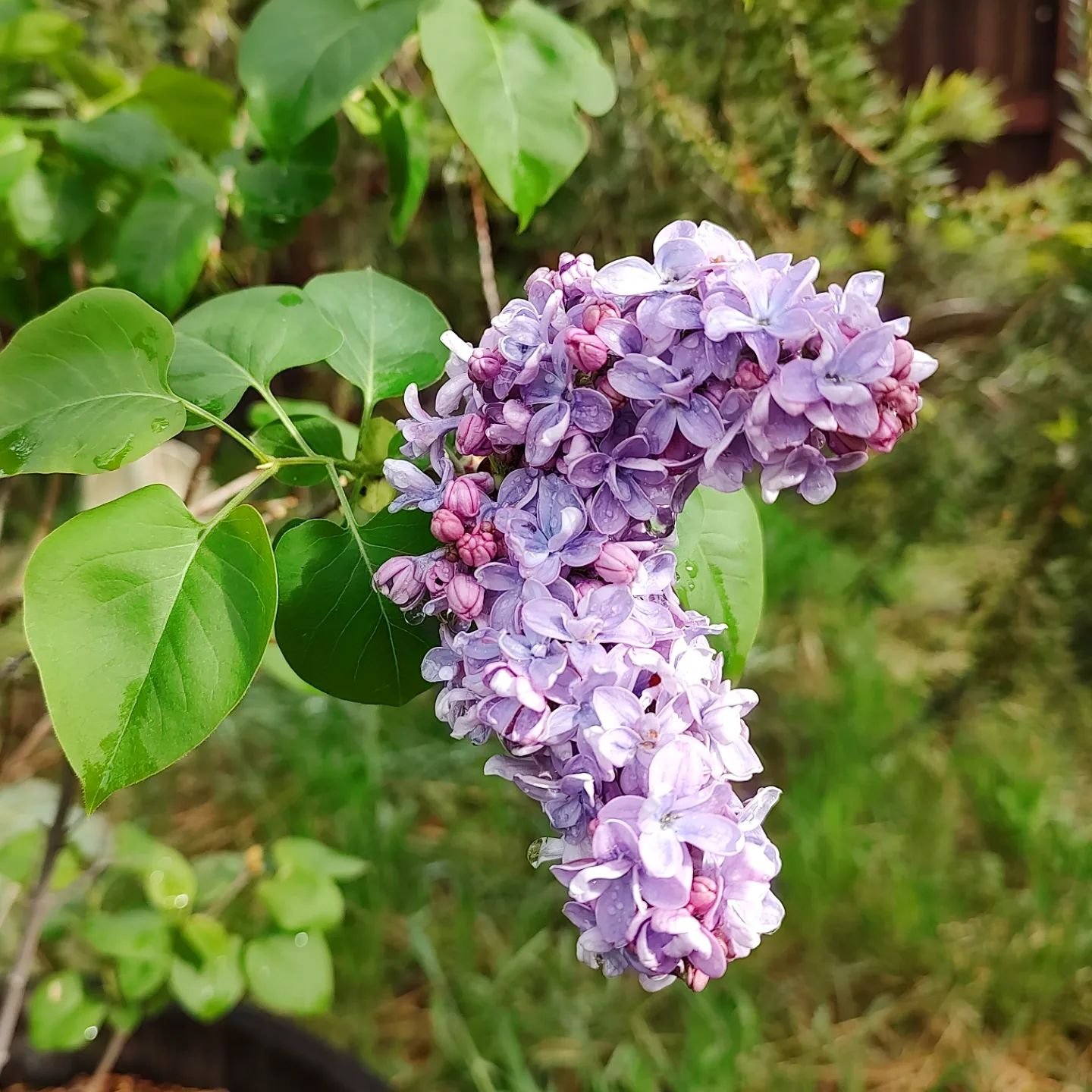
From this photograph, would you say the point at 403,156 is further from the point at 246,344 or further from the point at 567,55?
the point at 246,344

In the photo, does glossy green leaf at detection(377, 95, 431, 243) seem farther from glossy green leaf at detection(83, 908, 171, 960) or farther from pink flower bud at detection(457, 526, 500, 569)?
glossy green leaf at detection(83, 908, 171, 960)

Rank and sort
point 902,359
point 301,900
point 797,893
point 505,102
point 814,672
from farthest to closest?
point 814,672 → point 797,893 → point 301,900 → point 505,102 → point 902,359

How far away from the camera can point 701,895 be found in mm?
256

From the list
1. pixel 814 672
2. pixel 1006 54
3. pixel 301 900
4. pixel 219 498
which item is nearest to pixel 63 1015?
pixel 301 900

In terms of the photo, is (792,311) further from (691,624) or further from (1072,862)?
(1072,862)

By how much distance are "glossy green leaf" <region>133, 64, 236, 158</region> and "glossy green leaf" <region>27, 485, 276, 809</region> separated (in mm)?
430

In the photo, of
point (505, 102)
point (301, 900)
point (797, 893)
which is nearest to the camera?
point (505, 102)

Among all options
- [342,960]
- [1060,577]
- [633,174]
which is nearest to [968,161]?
[633,174]

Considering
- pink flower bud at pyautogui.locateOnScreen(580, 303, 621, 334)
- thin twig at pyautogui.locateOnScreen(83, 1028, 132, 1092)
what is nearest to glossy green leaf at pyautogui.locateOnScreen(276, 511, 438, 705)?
pink flower bud at pyautogui.locateOnScreen(580, 303, 621, 334)

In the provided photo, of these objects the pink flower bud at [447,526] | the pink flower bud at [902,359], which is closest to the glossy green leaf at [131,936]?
the pink flower bud at [447,526]

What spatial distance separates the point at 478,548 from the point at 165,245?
0.37 m

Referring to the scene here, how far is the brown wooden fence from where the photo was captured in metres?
1.12

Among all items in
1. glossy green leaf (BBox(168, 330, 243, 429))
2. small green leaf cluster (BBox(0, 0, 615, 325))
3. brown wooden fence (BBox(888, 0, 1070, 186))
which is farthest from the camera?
brown wooden fence (BBox(888, 0, 1070, 186))

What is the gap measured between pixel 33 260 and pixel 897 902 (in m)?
1.04
